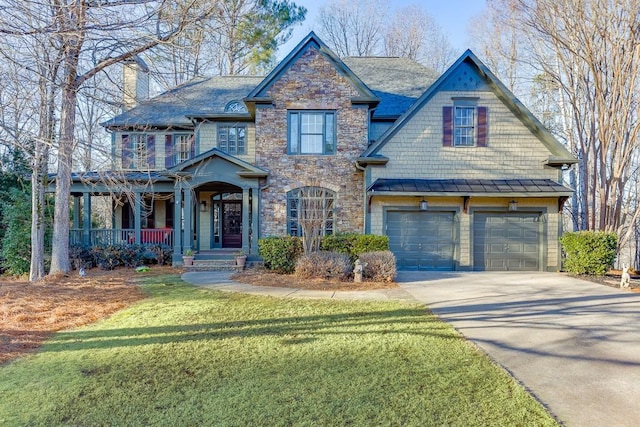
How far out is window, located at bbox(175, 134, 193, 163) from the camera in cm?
1570

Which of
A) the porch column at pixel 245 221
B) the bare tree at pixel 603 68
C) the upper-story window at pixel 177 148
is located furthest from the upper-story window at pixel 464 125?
the upper-story window at pixel 177 148

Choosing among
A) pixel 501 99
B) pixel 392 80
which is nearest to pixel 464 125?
pixel 501 99

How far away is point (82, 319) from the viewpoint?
6188 millimetres

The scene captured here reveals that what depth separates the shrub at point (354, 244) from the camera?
426 inches

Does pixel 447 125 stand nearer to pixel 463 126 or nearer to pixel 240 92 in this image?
pixel 463 126

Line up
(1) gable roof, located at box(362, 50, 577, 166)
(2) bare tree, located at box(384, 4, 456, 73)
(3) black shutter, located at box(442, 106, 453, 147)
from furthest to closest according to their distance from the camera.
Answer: (2) bare tree, located at box(384, 4, 456, 73) < (3) black shutter, located at box(442, 106, 453, 147) < (1) gable roof, located at box(362, 50, 577, 166)

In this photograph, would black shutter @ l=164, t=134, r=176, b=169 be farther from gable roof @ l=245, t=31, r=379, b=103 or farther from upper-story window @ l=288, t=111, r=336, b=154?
upper-story window @ l=288, t=111, r=336, b=154

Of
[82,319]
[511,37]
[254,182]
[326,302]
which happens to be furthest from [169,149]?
[511,37]

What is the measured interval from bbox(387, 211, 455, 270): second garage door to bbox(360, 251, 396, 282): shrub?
2477mm

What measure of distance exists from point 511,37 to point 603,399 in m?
20.9

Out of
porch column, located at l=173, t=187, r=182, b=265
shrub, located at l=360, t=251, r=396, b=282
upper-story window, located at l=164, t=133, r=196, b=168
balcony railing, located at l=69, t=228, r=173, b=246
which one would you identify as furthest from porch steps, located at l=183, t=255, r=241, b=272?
upper-story window, located at l=164, t=133, r=196, b=168

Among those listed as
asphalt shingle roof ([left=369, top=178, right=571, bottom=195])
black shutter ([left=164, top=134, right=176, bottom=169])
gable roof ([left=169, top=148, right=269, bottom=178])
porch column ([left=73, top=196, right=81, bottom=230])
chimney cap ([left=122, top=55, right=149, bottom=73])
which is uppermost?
chimney cap ([left=122, top=55, right=149, bottom=73])

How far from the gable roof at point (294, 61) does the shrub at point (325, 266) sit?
6.10 meters

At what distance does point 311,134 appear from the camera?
43.3 feet
